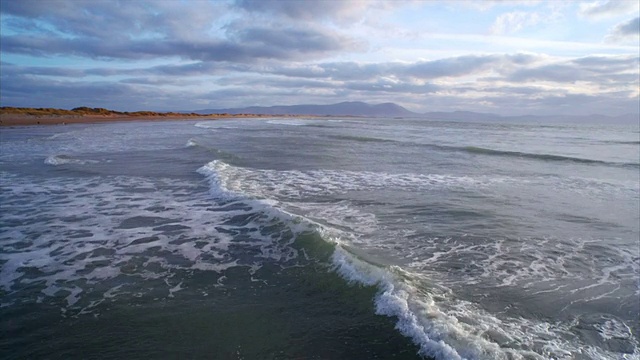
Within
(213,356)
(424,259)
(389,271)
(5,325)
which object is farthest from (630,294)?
(5,325)

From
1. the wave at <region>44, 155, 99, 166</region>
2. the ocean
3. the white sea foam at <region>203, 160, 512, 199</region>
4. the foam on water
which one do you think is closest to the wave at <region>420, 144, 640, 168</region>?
the ocean

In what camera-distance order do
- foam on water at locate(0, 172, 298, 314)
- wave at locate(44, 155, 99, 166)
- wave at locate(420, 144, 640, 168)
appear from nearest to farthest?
foam on water at locate(0, 172, 298, 314) → wave at locate(44, 155, 99, 166) → wave at locate(420, 144, 640, 168)

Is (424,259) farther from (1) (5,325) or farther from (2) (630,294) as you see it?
(1) (5,325)

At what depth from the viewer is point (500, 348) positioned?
14.2 feet

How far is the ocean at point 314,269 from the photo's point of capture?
4484 millimetres

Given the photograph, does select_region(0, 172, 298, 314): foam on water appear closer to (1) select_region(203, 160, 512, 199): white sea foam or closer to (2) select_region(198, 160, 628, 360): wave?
(2) select_region(198, 160, 628, 360): wave

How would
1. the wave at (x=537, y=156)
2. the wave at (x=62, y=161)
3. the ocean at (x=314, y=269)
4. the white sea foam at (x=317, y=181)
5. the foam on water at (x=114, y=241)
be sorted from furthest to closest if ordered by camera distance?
the wave at (x=537, y=156), the wave at (x=62, y=161), the white sea foam at (x=317, y=181), the foam on water at (x=114, y=241), the ocean at (x=314, y=269)

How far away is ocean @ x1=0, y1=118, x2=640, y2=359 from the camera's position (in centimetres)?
448

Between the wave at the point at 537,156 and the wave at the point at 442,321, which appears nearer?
the wave at the point at 442,321

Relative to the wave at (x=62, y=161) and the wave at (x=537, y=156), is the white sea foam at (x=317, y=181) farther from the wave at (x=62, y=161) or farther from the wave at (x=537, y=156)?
the wave at (x=537, y=156)

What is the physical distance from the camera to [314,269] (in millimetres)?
6457

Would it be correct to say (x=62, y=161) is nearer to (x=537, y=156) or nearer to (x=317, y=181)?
(x=317, y=181)

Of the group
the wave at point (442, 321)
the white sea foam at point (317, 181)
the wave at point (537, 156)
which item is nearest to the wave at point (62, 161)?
the white sea foam at point (317, 181)

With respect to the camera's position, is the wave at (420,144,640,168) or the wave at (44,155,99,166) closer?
the wave at (44,155,99,166)
